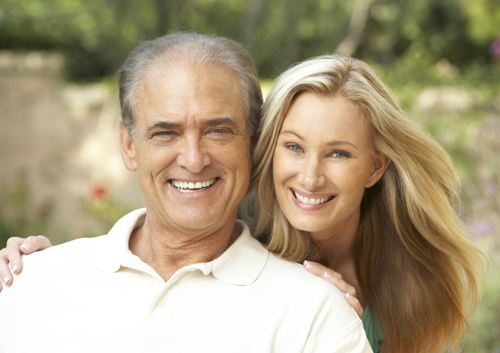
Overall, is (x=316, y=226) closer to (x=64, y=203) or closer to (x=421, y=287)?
(x=421, y=287)

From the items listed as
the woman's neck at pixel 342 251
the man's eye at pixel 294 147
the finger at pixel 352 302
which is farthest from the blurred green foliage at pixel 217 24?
the finger at pixel 352 302

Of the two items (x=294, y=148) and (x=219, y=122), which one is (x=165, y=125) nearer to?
(x=219, y=122)

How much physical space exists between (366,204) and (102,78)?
271 inches

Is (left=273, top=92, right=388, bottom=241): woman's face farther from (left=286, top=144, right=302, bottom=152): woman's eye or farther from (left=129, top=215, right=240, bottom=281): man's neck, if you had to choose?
(left=129, top=215, right=240, bottom=281): man's neck

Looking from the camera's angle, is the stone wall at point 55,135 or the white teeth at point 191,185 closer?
the white teeth at point 191,185

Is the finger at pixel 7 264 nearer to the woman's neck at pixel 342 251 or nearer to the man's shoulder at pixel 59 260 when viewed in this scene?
the man's shoulder at pixel 59 260

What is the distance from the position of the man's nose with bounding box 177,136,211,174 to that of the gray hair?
0.25 meters

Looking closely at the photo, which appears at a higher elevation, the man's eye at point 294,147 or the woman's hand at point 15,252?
the man's eye at point 294,147

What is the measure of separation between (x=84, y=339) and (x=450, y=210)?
1.68 m

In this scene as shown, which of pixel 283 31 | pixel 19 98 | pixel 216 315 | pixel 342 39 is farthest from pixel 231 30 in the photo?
pixel 216 315

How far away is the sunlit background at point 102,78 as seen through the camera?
7.49 m

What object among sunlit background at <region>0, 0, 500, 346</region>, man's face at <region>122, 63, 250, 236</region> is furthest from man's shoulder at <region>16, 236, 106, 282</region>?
sunlit background at <region>0, 0, 500, 346</region>

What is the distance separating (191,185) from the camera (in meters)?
2.08

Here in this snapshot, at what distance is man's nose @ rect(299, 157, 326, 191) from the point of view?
217 centimetres
